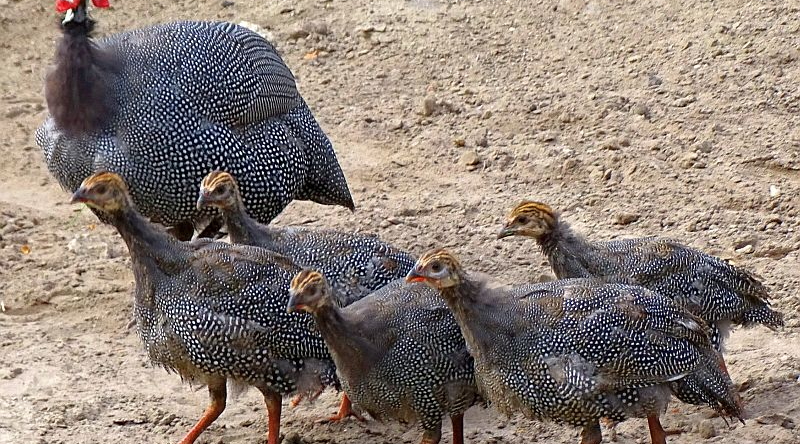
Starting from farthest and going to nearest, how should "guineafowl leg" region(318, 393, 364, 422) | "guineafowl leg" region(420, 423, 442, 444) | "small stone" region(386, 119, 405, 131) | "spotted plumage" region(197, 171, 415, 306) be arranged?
"small stone" region(386, 119, 405, 131)
"guineafowl leg" region(318, 393, 364, 422)
"spotted plumage" region(197, 171, 415, 306)
"guineafowl leg" region(420, 423, 442, 444)

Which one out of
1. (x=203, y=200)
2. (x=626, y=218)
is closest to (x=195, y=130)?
(x=203, y=200)

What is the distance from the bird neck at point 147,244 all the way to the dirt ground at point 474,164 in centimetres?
85

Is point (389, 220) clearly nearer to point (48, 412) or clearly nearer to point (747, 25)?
point (48, 412)

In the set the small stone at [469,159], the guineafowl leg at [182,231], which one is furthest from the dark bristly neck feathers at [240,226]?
the small stone at [469,159]

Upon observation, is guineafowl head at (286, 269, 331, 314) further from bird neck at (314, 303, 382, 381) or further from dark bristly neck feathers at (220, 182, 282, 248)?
dark bristly neck feathers at (220, 182, 282, 248)

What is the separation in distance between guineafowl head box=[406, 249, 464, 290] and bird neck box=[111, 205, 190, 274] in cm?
102

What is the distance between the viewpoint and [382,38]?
33.1 feet

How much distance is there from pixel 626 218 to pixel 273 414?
263 centimetres

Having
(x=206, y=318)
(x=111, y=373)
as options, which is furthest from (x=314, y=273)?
(x=111, y=373)

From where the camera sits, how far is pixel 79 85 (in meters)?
6.61

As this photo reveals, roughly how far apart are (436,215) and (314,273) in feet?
8.99

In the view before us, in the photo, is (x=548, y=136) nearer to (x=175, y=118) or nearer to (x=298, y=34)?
(x=298, y=34)

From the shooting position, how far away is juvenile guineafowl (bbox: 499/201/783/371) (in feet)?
18.9

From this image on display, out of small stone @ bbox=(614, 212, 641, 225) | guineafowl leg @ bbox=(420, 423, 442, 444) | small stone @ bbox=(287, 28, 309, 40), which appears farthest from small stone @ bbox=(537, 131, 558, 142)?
guineafowl leg @ bbox=(420, 423, 442, 444)
